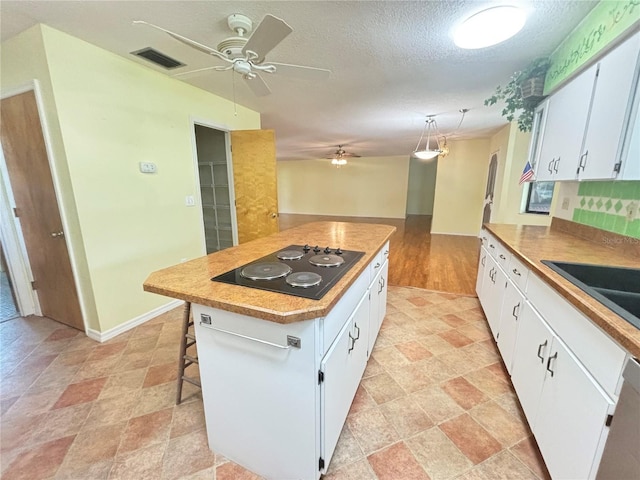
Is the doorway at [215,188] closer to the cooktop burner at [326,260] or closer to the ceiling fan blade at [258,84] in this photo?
the ceiling fan blade at [258,84]

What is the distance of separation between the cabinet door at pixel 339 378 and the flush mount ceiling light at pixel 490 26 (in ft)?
5.91

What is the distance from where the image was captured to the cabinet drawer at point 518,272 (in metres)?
1.60

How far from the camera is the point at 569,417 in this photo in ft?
3.39

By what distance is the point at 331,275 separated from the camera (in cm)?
124

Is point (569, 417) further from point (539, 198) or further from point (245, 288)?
point (539, 198)

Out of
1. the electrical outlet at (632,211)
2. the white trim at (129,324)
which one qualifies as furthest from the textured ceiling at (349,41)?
the white trim at (129,324)

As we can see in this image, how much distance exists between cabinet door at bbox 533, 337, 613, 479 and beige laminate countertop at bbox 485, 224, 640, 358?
234 mm

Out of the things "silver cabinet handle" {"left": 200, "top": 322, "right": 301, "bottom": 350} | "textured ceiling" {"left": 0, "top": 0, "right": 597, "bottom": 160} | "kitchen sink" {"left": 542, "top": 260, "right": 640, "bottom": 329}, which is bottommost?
"silver cabinet handle" {"left": 200, "top": 322, "right": 301, "bottom": 350}

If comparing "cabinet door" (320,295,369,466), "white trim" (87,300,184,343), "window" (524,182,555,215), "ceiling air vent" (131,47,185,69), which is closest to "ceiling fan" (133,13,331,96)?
"ceiling air vent" (131,47,185,69)

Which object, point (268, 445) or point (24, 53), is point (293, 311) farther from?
point (24, 53)

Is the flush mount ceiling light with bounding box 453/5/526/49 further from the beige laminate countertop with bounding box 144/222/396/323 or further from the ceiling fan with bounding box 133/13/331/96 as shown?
the beige laminate countertop with bounding box 144/222/396/323

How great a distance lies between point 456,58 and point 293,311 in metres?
2.55

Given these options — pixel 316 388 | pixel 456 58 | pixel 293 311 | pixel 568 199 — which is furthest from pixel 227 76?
pixel 568 199

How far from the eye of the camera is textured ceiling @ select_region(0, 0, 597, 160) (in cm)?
160
